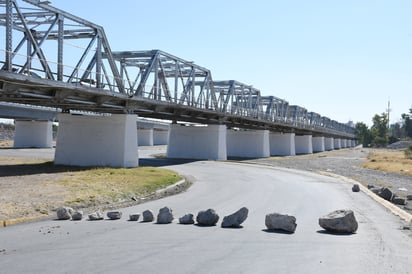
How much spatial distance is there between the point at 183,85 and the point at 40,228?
123ft

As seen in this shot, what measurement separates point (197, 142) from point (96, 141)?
2178 cm

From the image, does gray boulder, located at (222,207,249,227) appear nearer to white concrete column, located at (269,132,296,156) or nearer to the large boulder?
the large boulder

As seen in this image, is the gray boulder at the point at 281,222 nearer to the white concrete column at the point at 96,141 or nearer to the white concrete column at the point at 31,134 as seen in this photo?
the white concrete column at the point at 96,141

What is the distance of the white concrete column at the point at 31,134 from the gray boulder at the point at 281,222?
6589 centimetres

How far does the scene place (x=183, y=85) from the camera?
4928 cm

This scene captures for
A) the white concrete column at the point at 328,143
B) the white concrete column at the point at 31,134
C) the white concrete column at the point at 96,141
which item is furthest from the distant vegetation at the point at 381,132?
the white concrete column at the point at 96,141

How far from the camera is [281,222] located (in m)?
12.5

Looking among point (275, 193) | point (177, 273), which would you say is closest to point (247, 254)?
point (177, 273)

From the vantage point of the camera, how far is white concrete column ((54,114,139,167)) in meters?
34.1

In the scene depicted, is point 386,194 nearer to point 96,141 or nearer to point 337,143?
point 96,141

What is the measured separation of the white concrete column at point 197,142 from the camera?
54438mm

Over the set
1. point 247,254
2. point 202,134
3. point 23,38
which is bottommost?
point 247,254

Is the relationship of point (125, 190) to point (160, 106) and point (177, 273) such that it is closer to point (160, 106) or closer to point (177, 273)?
point (177, 273)

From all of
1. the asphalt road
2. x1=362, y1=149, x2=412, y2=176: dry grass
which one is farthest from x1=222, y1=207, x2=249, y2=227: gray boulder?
x1=362, y1=149, x2=412, y2=176: dry grass
